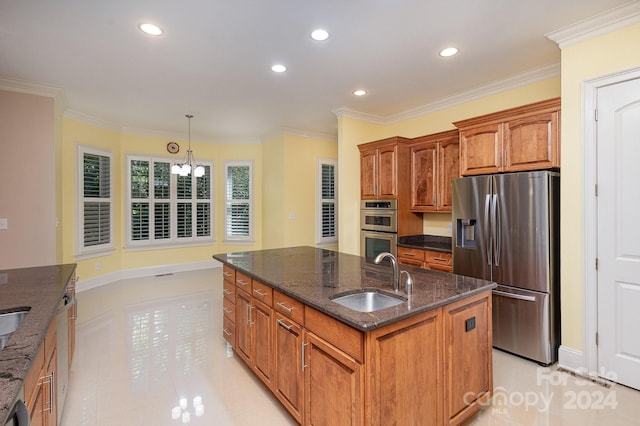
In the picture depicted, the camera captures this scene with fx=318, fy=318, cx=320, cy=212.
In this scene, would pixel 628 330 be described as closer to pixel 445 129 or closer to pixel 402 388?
pixel 402 388

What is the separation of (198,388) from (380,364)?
1712 mm

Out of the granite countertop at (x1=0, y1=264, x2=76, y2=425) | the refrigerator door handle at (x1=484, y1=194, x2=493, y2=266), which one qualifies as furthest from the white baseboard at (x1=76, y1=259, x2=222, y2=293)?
the refrigerator door handle at (x1=484, y1=194, x2=493, y2=266)

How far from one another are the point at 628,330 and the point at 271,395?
9.14ft

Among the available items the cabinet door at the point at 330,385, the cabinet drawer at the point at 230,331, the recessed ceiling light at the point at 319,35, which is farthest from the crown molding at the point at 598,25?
the cabinet drawer at the point at 230,331

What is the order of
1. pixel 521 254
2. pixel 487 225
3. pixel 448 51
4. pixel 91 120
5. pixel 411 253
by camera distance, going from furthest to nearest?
pixel 91 120
pixel 411 253
pixel 487 225
pixel 448 51
pixel 521 254

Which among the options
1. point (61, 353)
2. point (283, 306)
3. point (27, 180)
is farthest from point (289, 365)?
point (27, 180)

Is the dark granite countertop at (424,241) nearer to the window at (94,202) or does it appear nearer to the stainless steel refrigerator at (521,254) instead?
the stainless steel refrigerator at (521,254)

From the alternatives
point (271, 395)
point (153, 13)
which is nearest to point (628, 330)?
point (271, 395)

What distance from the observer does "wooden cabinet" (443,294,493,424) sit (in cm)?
184

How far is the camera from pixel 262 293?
7.69ft

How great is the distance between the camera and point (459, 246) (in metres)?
3.40

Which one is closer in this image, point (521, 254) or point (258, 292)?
point (258, 292)

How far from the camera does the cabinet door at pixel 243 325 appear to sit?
8.41 ft

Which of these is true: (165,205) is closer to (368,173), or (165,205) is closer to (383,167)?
(368,173)
